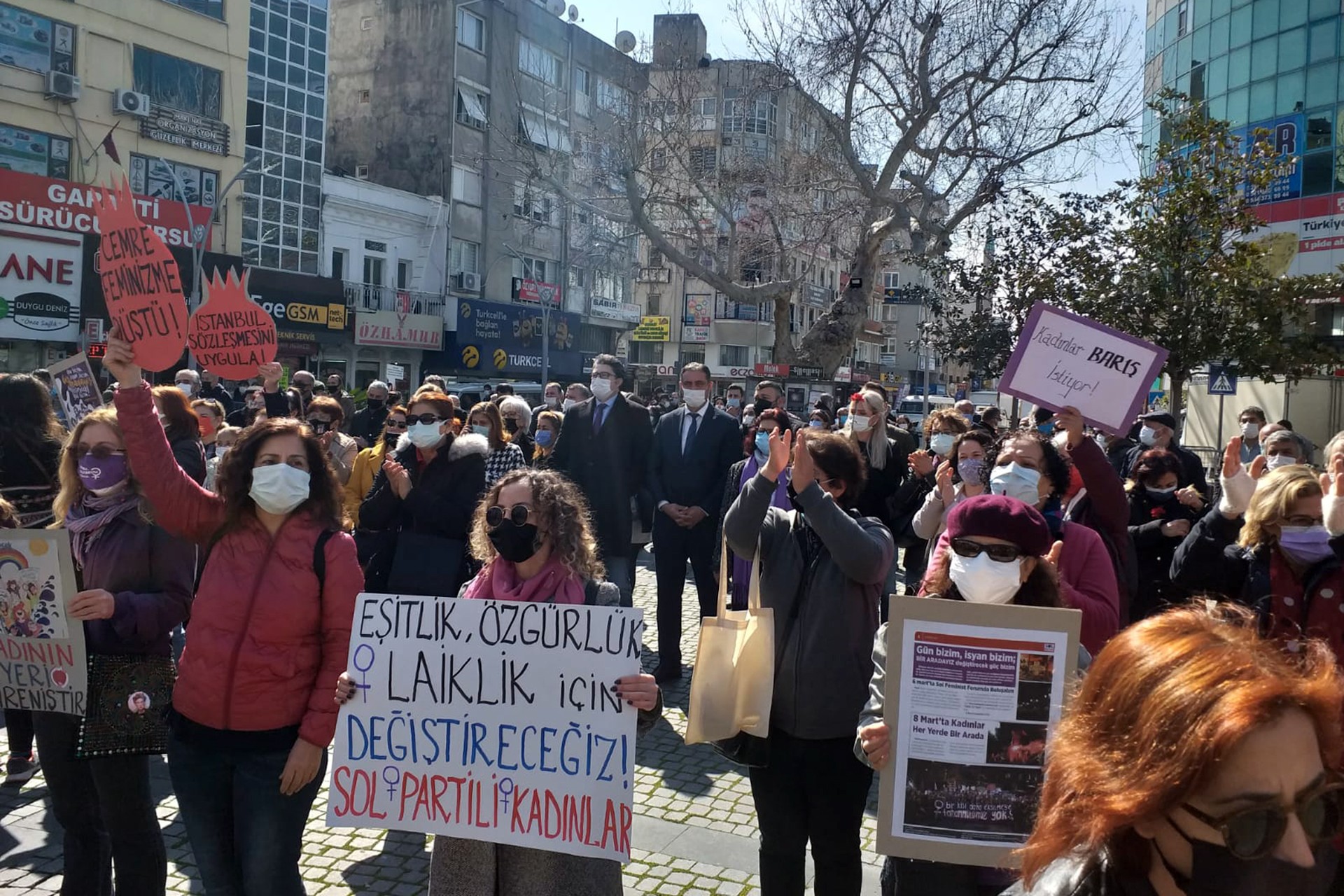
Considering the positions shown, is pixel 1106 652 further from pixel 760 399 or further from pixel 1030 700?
pixel 760 399

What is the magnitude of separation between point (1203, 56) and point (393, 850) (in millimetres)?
37756

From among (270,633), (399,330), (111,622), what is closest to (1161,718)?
(270,633)

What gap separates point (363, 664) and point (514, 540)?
576mm

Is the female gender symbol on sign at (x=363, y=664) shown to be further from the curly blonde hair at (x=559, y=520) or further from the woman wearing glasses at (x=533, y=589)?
the curly blonde hair at (x=559, y=520)

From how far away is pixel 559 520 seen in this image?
11.1 ft

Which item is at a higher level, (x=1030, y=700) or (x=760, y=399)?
(x=760, y=399)

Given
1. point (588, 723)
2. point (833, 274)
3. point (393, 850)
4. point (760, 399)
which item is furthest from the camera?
point (833, 274)

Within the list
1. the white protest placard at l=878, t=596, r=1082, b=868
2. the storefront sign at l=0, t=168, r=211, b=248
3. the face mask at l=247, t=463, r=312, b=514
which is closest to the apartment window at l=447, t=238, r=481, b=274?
the storefront sign at l=0, t=168, r=211, b=248

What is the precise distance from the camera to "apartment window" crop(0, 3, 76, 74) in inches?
1019

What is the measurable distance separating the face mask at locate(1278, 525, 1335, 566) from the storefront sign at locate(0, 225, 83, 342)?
2810cm

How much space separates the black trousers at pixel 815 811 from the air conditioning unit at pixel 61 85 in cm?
2932

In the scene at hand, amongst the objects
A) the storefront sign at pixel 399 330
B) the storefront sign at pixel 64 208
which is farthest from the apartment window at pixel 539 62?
the storefront sign at pixel 64 208

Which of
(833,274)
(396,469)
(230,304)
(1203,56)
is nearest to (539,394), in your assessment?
(1203,56)

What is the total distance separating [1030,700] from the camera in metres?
2.69
